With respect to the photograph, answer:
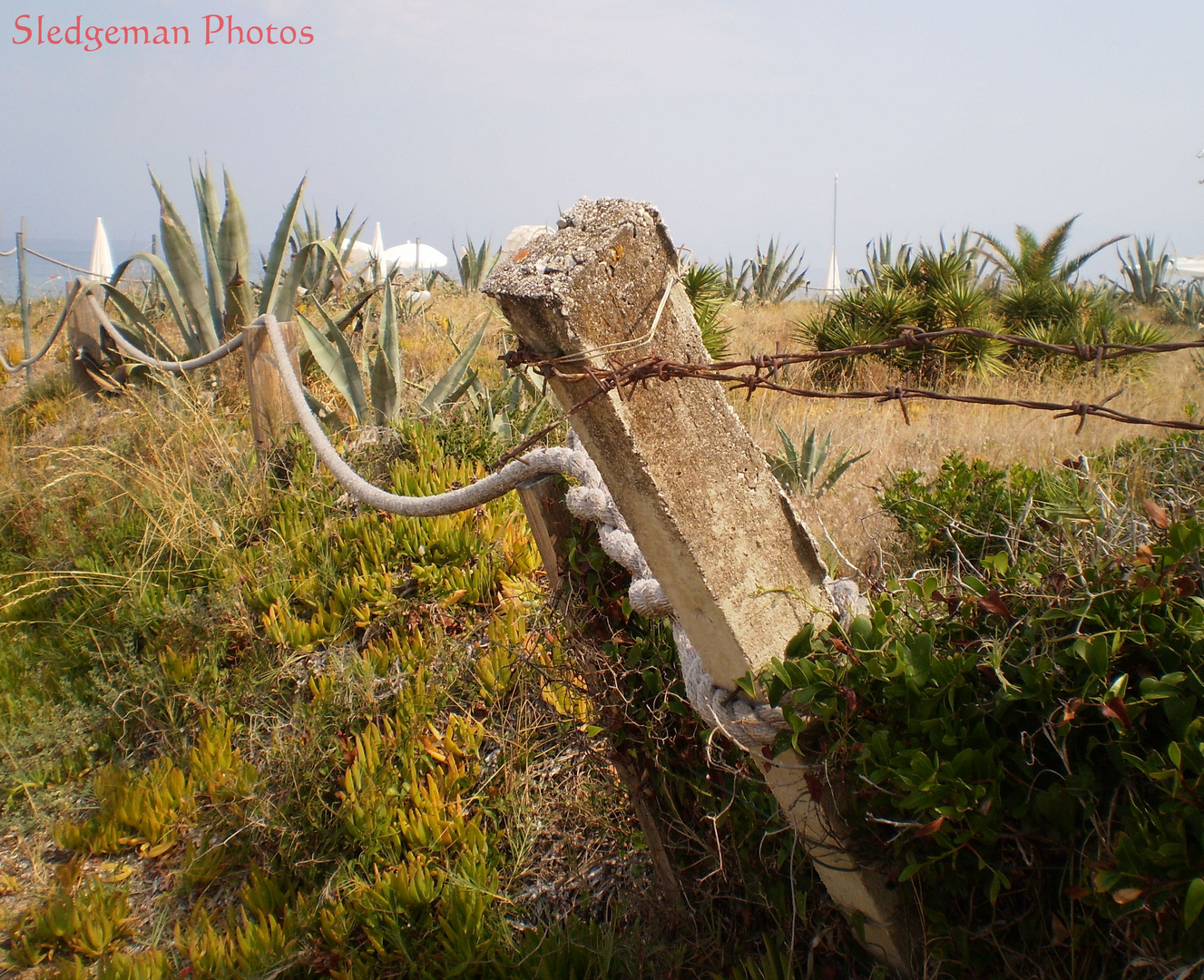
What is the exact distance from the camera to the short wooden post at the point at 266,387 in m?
4.40

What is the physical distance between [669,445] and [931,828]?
29.6 inches

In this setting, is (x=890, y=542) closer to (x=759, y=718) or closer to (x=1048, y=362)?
(x=759, y=718)

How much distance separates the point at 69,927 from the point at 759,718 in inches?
103

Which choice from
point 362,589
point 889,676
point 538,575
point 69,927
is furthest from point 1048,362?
point 69,927

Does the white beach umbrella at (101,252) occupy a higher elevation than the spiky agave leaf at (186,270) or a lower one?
higher

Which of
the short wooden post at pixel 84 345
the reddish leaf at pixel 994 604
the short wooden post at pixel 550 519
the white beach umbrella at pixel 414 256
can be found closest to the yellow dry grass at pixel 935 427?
the short wooden post at pixel 550 519

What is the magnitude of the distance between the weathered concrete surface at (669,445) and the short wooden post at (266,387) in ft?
11.7

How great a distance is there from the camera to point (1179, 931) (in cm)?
108

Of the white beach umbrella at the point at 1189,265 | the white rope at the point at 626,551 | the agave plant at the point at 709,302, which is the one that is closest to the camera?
the white rope at the point at 626,551

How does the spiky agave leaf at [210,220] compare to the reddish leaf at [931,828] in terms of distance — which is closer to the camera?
the reddish leaf at [931,828]

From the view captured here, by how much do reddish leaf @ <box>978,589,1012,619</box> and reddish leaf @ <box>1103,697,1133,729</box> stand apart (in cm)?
23

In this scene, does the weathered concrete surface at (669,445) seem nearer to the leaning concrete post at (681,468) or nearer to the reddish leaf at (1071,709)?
the leaning concrete post at (681,468)

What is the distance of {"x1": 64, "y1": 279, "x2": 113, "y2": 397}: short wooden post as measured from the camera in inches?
237

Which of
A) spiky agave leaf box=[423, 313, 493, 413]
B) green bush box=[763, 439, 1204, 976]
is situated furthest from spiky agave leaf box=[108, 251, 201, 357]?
green bush box=[763, 439, 1204, 976]
